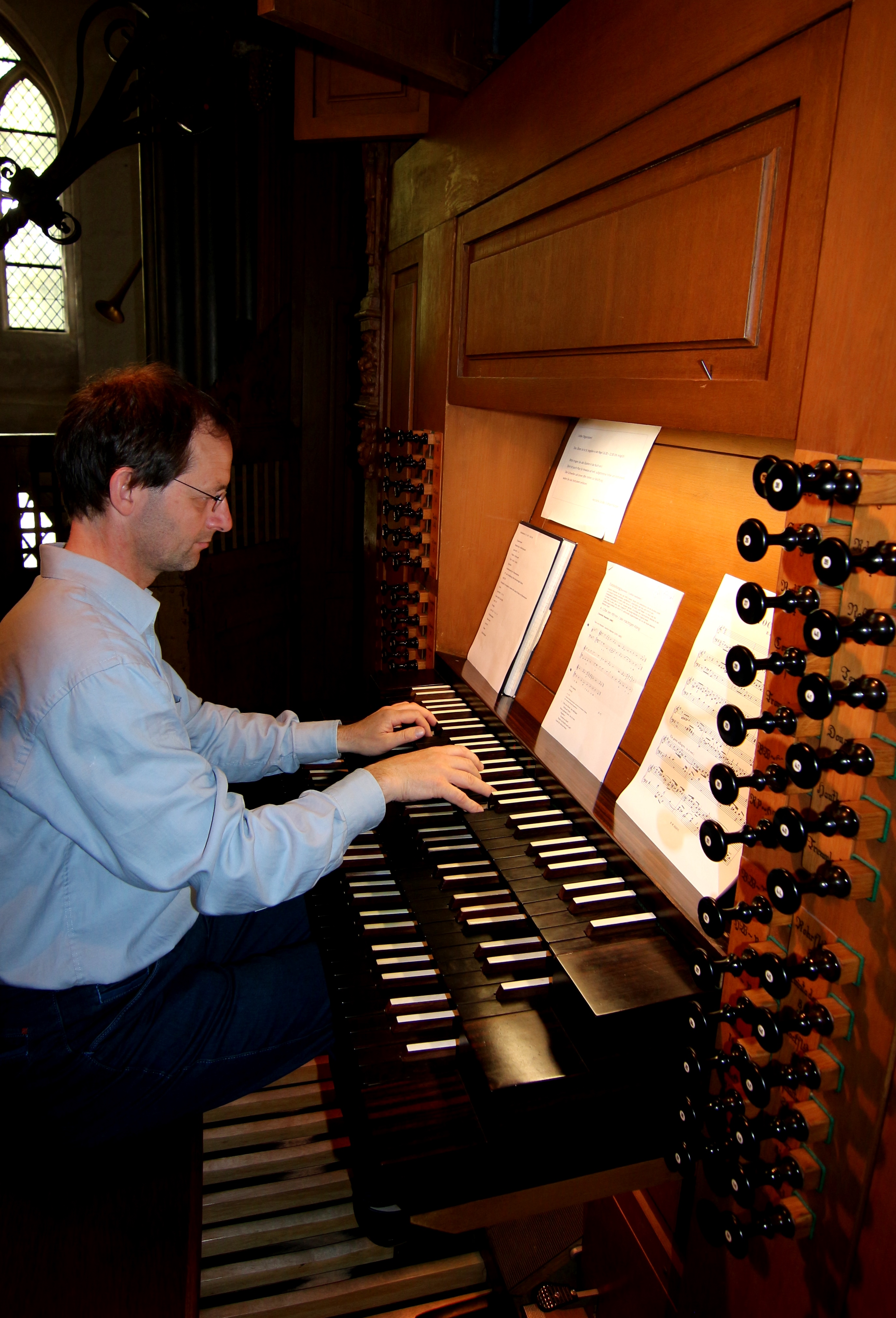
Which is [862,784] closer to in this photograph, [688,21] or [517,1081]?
[517,1081]

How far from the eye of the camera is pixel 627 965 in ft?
4.15

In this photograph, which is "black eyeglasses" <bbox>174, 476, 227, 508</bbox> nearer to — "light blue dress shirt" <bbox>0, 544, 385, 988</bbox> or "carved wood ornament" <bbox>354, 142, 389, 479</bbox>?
"light blue dress shirt" <bbox>0, 544, 385, 988</bbox>

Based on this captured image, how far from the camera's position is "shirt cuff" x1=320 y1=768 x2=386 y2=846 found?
157cm

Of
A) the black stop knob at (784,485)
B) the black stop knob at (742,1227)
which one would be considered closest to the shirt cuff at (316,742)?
the black stop knob at (742,1227)

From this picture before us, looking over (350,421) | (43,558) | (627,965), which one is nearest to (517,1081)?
(627,965)

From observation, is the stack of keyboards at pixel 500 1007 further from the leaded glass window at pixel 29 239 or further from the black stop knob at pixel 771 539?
the leaded glass window at pixel 29 239

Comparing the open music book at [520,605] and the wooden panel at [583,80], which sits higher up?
the wooden panel at [583,80]

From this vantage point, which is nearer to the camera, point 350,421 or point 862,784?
point 862,784

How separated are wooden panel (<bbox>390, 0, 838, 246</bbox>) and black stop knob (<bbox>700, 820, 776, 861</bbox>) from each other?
2.60 feet

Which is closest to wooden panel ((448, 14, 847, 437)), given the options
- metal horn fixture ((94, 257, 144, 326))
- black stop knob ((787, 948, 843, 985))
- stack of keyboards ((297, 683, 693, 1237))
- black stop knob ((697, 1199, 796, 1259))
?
black stop knob ((787, 948, 843, 985))

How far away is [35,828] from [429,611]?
5.13ft

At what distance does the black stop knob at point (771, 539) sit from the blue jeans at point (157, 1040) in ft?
3.70

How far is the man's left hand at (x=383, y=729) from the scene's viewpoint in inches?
78.9

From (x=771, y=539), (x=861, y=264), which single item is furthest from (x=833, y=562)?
(x=861, y=264)
